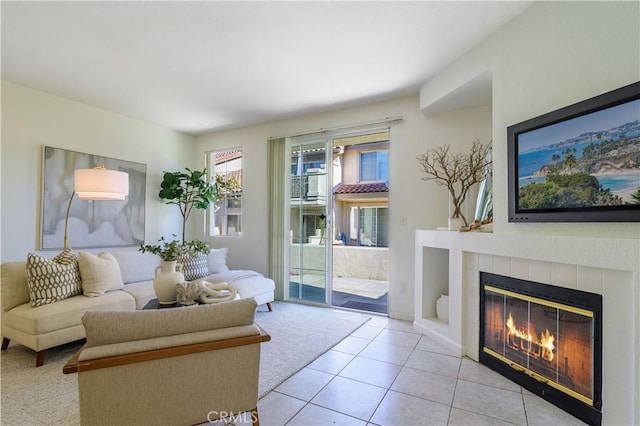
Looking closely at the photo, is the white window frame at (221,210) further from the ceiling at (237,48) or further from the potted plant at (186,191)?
the ceiling at (237,48)

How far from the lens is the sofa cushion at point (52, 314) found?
8.13 ft

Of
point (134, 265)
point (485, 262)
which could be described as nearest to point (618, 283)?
point (485, 262)

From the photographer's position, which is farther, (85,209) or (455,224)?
(85,209)

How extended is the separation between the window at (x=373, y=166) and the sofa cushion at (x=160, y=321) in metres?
6.37

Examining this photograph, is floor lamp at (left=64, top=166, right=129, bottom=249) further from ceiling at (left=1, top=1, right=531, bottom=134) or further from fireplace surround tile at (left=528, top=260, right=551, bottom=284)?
fireplace surround tile at (left=528, top=260, right=551, bottom=284)

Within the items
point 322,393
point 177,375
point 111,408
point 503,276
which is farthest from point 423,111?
point 111,408

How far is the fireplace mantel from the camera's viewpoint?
1644 mm

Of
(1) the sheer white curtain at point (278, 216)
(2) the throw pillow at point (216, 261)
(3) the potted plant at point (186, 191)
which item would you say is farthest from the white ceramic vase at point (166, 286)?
(1) the sheer white curtain at point (278, 216)

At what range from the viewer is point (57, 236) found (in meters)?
3.79

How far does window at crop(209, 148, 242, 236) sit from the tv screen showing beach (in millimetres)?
4206

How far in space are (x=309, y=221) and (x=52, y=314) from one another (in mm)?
3034

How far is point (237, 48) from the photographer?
276 centimetres

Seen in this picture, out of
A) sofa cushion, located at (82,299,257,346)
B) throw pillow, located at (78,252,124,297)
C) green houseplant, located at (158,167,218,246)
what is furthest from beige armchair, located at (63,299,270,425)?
green houseplant, located at (158,167,218,246)

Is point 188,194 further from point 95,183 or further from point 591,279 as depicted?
point 591,279
